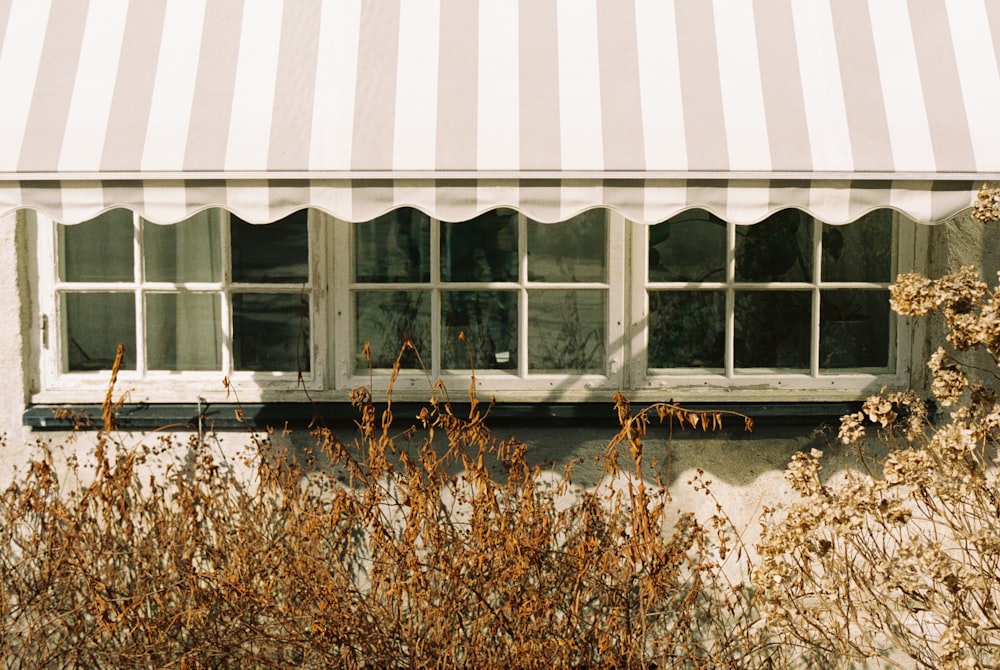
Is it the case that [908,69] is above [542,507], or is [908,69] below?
above

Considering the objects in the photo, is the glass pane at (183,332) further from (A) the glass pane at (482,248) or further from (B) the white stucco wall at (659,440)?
(A) the glass pane at (482,248)

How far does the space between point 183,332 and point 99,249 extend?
68 cm

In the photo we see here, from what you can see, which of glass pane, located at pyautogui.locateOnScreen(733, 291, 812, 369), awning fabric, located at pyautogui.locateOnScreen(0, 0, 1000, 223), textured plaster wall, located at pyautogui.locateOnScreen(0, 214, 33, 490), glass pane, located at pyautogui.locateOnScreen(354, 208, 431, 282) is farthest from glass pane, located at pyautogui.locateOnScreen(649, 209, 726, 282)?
textured plaster wall, located at pyautogui.locateOnScreen(0, 214, 33, 490)

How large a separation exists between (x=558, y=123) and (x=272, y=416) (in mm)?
2299

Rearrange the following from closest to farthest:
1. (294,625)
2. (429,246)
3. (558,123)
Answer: (558,123) < (294,625) < (429,246)

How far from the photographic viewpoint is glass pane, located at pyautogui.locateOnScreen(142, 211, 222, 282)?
5051 mm

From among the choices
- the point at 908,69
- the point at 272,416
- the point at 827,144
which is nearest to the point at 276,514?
the point at 272,416

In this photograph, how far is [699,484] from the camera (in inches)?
195

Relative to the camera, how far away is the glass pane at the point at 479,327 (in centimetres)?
507

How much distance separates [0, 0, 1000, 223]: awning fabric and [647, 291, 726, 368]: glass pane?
1.35 m

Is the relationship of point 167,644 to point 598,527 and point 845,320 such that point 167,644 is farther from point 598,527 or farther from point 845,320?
point 845,320

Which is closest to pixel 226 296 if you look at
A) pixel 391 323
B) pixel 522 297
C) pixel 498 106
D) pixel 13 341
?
pixel 391 323

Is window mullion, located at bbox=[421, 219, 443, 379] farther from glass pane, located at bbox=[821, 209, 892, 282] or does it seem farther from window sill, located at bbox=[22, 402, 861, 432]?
glass pane, located at bbox=[821, 209, 892, 282]

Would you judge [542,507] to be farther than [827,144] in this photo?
Yes
